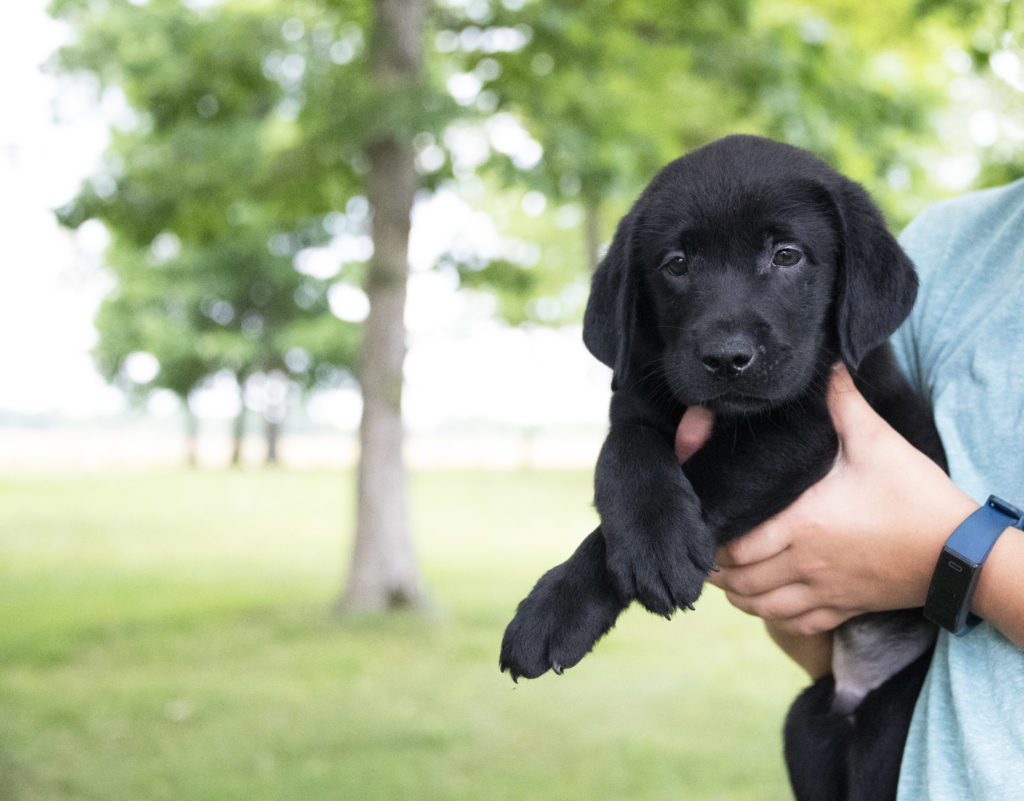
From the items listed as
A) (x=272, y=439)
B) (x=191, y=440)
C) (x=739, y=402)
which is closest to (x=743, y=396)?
(x=739, y=402)

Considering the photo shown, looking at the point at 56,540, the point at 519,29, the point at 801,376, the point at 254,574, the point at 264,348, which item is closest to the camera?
the point at 801,376

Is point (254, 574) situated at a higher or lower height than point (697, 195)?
lower

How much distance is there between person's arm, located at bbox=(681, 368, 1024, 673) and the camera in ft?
5.76

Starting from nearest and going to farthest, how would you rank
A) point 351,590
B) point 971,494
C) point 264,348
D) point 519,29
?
point 971,494 < point 519,29 < point 351,590 < point 264,348

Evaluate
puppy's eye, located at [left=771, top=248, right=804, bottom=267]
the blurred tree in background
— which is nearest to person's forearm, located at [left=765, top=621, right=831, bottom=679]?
puppy's eye, located at [left=771, top=248, right=804, bottom=267]

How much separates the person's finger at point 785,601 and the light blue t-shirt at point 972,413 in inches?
9.0

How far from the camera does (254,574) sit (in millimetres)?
12555

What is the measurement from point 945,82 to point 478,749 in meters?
10.5

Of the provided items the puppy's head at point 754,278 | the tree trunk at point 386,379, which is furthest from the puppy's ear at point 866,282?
the tree trunk at point 386,379

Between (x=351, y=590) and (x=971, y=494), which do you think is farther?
(x=351, y=590)

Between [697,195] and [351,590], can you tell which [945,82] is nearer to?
[351,590]

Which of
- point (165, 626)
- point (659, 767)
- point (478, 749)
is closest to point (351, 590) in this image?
point (165, 626)

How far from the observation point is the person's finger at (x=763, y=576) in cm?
195

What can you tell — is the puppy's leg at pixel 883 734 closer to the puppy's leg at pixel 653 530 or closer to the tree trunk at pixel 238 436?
the puppy's leg at pixel 653 530
